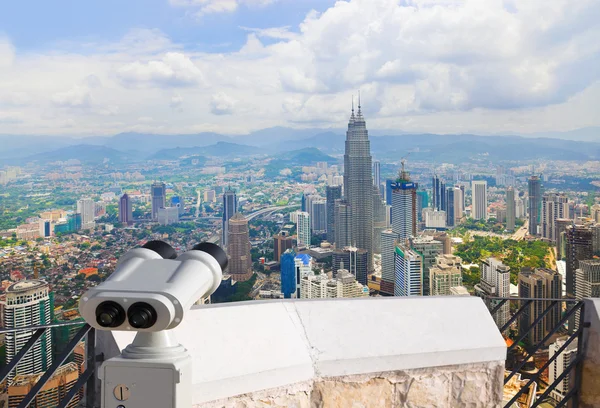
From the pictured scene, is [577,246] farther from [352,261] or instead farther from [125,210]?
[125,210]

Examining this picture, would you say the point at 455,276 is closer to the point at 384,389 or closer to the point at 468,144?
the point at 468,144

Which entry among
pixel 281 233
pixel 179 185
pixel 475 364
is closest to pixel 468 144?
pixel 281 233

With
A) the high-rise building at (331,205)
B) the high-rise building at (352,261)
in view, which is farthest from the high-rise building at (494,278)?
the high-rise building at (331,205)

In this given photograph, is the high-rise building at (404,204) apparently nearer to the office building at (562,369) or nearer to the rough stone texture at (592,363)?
the office building at (562,369)

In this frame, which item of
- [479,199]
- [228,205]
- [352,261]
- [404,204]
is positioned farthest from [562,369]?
[404,204]

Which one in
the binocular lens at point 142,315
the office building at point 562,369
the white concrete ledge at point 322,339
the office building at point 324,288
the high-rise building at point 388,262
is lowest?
the high-rise building at point 388,262

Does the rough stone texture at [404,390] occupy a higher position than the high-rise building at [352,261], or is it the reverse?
the rough stone texture at [404,390]
